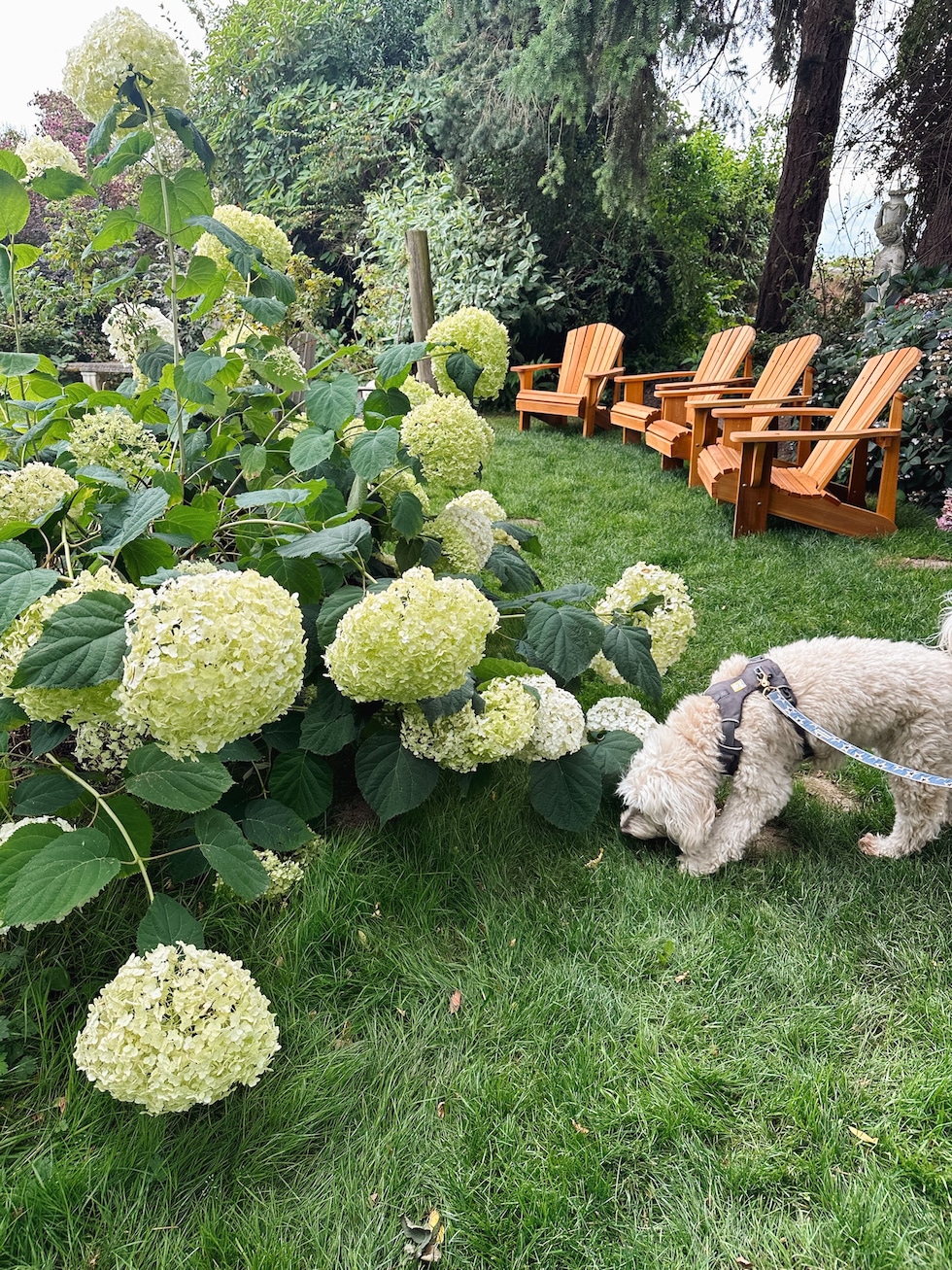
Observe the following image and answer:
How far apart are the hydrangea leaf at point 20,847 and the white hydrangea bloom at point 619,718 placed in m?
1.49

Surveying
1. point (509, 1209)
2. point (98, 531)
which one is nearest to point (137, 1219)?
point (509, 1209)

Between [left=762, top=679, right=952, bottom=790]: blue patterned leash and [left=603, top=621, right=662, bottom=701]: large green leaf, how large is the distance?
294mm

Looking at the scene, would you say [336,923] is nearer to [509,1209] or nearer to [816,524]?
[509,1209]

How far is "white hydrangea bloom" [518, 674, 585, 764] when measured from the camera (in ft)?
6.79

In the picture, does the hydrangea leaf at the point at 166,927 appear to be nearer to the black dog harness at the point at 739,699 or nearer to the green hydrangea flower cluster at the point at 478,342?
the black dog harness at the point at 739,699

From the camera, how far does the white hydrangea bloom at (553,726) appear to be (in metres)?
2.07

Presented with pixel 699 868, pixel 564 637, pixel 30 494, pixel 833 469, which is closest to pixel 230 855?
pixel 30 494

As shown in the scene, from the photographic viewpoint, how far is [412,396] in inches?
93.0

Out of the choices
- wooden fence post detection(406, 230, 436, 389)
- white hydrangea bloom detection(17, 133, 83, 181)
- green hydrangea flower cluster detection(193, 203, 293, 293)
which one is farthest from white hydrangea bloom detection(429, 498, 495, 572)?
wooden fence post detection(406, 230, 436, 389)

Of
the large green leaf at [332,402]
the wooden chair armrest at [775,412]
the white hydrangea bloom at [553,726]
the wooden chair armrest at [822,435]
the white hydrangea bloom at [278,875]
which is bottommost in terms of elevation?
the white hydrangea bloom at [278,875]

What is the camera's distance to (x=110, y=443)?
6.76 feet

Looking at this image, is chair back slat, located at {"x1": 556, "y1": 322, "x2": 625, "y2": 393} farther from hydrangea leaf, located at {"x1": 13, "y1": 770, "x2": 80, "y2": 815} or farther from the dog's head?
hydrangea leaf, located at {"x1": 13, "y1": 770, "x2": 80, "y2": 815}

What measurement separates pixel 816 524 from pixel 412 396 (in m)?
3.24

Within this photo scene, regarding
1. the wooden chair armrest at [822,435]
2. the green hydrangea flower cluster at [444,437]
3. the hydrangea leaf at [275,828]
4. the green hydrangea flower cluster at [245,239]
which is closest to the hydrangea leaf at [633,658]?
the green hydrangea flower cluster at [444,437]
